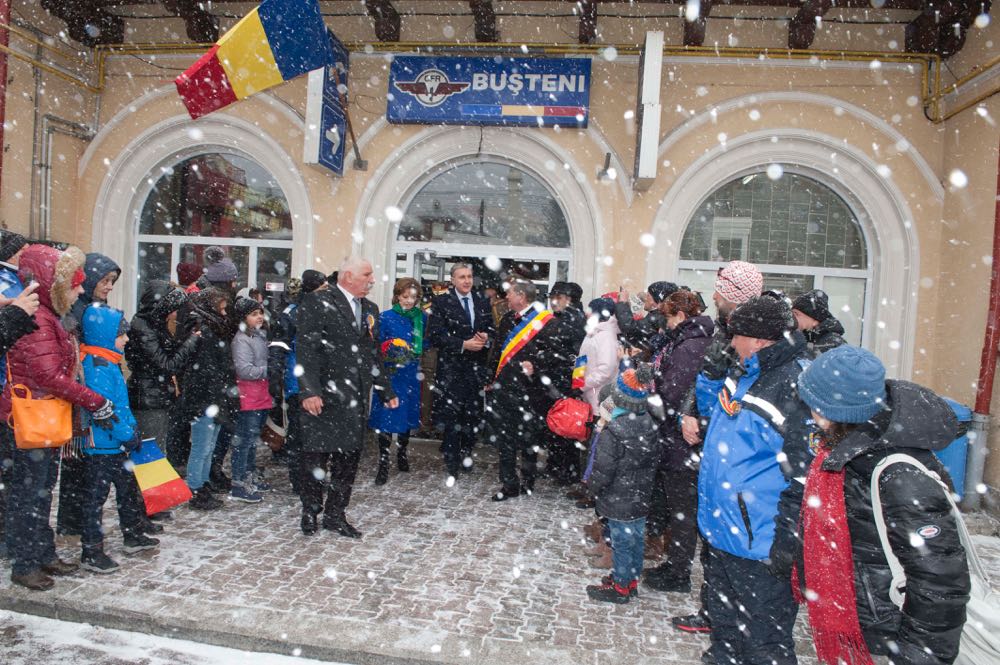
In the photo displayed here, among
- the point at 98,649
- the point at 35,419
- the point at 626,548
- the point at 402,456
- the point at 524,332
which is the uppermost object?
the point at 524,332

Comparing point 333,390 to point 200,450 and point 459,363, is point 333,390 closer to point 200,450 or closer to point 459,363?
point 200,450

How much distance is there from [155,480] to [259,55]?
417cm

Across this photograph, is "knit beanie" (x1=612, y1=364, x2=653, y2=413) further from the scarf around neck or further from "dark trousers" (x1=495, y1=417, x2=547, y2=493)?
the scarf around neck

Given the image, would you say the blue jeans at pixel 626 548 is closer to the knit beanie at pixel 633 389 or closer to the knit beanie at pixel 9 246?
the knit beanie at pixel 633 389

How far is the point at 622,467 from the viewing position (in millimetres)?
3676

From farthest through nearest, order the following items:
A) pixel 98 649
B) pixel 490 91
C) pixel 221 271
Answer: pixel 490 91
pixel 221 271
pixel 98 649

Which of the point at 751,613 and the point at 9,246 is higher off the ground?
the point at 9,246

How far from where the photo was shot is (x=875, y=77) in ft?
24.0

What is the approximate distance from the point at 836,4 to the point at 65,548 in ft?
30.4

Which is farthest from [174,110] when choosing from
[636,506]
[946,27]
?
[946,27]

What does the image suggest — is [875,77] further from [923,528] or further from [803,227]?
[923,528]

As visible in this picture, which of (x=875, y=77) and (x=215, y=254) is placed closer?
(x=215, y=254)

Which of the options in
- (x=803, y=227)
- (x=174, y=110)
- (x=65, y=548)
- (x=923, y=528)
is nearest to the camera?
(x=923, y=528)

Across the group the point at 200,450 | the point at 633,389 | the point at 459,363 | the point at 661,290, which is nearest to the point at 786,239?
the point at 661,290
